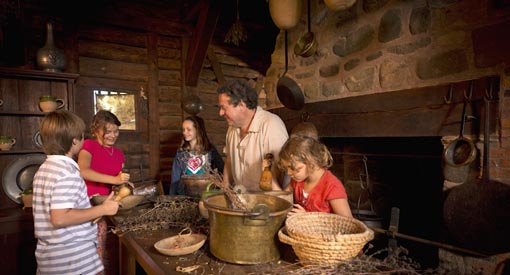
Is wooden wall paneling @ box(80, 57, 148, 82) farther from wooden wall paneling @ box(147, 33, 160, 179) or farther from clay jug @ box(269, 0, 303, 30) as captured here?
clay jug @ box(269, 0, 303, 30)

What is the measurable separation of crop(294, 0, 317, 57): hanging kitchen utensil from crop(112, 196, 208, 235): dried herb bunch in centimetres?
181

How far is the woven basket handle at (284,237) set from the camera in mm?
1073

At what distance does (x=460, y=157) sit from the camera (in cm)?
181

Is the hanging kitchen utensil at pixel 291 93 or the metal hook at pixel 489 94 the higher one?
the hanging kitchen utensil at pixel 291 93

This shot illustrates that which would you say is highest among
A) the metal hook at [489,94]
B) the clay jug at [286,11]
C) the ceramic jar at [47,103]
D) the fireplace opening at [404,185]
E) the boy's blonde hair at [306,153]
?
the clay jug at [286,11]

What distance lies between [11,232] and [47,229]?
1.66 m

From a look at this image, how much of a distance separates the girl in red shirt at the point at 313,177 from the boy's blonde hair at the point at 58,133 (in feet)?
3.67

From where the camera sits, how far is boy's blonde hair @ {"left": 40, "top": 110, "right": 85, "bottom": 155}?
145 centimetres

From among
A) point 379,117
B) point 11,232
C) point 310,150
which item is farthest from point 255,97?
point 11,232

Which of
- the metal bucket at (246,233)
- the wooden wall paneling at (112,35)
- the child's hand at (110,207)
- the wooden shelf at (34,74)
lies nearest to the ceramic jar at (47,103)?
the wooden shelf at (34,74)

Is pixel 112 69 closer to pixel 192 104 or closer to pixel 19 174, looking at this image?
pixel 192 104

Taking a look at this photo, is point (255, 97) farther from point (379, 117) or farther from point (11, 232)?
point (11, 232)

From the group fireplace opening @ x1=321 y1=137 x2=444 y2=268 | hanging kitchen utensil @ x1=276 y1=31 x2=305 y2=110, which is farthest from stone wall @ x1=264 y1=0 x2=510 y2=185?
fireplace opening @ x1=321 y1=137 x2=444 y2=268

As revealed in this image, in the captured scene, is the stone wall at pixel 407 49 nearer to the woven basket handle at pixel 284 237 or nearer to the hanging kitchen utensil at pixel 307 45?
the hanging kitchen utensil at pixel 307 45
